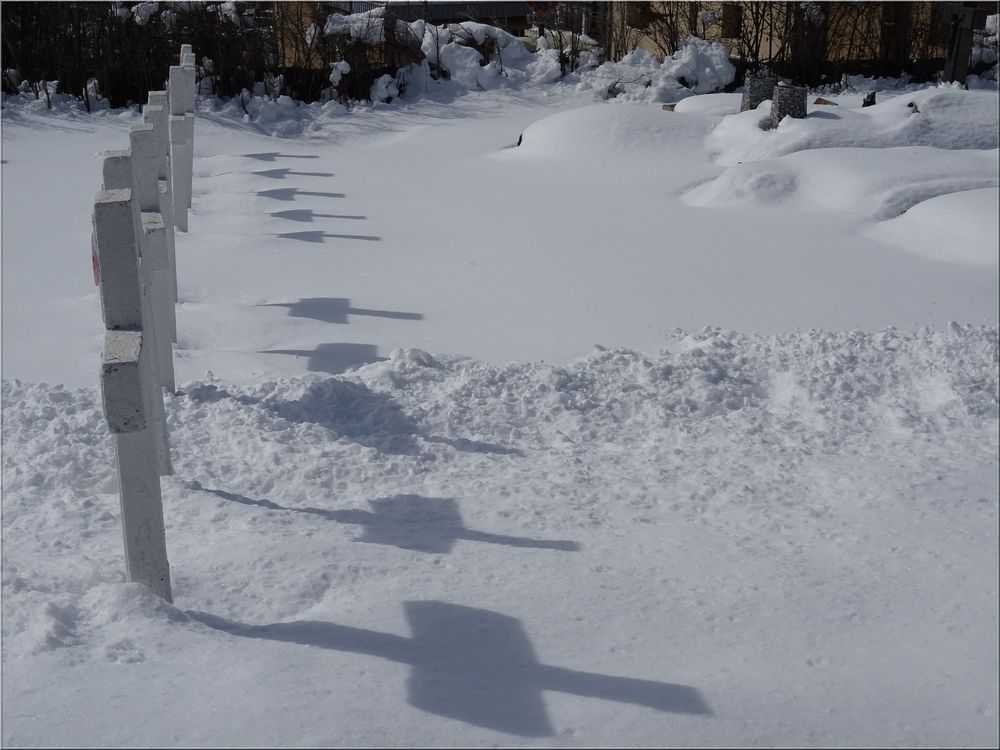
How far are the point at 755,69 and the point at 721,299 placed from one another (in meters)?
11.5

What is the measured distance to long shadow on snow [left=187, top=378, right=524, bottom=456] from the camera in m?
3.81

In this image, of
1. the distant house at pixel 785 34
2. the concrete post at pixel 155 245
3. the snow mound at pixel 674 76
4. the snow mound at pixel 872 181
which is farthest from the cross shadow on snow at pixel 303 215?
the snow mound at pixel 674 76

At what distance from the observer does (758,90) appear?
1073 cm

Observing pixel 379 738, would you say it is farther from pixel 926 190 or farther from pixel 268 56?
pixel 268 56

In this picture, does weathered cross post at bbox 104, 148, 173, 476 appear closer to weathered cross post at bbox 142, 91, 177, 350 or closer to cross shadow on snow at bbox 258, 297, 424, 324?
weathered cross post at bbox 142, 91, 177, 350

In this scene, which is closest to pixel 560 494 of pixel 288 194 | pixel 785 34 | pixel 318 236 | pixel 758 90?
pixel 318 236

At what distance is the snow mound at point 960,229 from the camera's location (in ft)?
3.49

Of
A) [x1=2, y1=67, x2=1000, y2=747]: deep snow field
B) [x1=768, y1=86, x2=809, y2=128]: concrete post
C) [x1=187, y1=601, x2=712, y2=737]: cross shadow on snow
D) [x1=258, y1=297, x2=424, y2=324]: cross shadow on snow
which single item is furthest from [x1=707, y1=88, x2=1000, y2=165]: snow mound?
[x1=187, y1=601, x2=712, y2=737]: cross shadow on snow

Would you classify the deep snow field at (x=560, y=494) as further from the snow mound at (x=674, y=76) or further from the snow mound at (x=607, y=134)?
the snow mound at (x=674, y=76)

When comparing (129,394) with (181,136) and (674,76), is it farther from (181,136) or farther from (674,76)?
(674,76)

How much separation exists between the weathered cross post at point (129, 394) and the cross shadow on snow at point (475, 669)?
20 cm

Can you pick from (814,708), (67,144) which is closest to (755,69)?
(67,144)

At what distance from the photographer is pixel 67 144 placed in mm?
11367

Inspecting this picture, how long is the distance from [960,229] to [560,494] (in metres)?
2.23
